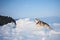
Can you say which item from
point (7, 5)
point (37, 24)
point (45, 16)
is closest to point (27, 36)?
point (37, 24)

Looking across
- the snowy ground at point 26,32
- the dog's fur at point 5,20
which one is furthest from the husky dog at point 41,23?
the dog's fur at point 5,20

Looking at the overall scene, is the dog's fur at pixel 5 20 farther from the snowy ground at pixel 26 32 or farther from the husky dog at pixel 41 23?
the husky dog at pixel 41 23

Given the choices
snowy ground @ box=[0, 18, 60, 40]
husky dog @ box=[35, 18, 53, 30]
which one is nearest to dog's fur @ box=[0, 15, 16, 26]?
snowy ground @ box=[0, 18, 60, 40]

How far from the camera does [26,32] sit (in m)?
1.81

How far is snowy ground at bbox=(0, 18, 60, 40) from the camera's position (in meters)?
1.80

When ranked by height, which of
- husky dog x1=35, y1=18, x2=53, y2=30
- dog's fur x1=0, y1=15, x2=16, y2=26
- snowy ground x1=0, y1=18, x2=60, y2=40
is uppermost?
dog's fur x1=0, y1=15, x2=16, y2=26

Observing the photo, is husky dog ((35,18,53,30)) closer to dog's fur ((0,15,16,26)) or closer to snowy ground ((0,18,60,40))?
snowy ground ((0,18,60,40))

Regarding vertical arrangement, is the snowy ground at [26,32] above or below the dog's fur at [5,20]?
below

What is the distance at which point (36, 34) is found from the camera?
1808mm

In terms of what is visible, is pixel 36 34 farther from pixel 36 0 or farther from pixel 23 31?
pixel 36 0

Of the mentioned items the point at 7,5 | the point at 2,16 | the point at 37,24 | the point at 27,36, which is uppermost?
the point at 7,5

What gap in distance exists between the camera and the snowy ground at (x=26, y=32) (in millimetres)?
1803

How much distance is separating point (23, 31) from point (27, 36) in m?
0.09

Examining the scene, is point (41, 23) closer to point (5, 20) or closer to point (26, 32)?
point (26, 32)
